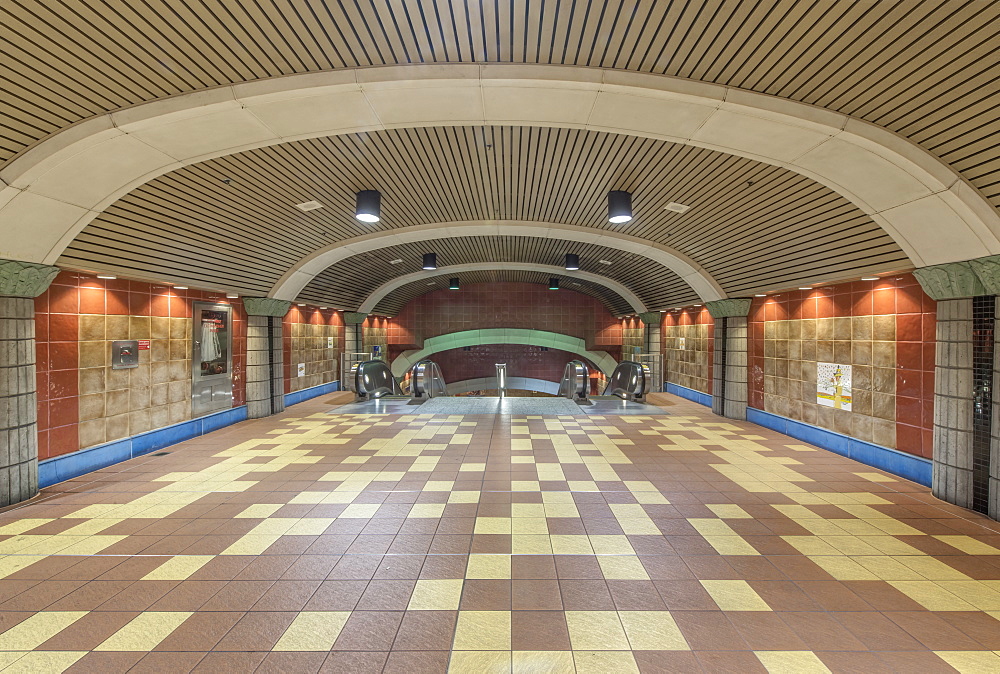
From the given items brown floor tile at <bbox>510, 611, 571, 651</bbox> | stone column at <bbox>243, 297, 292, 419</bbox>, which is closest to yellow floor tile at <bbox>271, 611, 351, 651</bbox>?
brown floor tile at <bbox>510, 611, 571, 651</bbox>

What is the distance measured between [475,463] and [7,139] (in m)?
4.94

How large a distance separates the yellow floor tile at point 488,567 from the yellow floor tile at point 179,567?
6.16 ft

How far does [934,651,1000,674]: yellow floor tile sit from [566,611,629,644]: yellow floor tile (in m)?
1.57

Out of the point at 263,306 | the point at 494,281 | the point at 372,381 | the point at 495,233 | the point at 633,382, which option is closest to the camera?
the point at 495,233

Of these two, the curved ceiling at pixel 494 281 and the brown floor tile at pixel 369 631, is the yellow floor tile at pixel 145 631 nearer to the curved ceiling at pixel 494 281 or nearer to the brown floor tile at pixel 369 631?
the brown floor tile at pixel 369 631

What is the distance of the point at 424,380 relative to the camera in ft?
33.6

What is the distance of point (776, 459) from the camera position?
534cm

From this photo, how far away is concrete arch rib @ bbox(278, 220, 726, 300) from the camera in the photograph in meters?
7.11

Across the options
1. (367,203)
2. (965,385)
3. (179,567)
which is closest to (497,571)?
(179,567)

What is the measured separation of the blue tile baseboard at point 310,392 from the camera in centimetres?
948

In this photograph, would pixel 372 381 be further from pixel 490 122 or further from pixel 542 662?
pixel 542 662

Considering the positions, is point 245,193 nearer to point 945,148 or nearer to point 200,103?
point 200,103

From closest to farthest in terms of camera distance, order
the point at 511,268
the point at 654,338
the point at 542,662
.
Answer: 1. the point at 542,662
2. the point at 511,268
3. the point at 654,338

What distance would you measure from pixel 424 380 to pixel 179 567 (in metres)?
7.48
